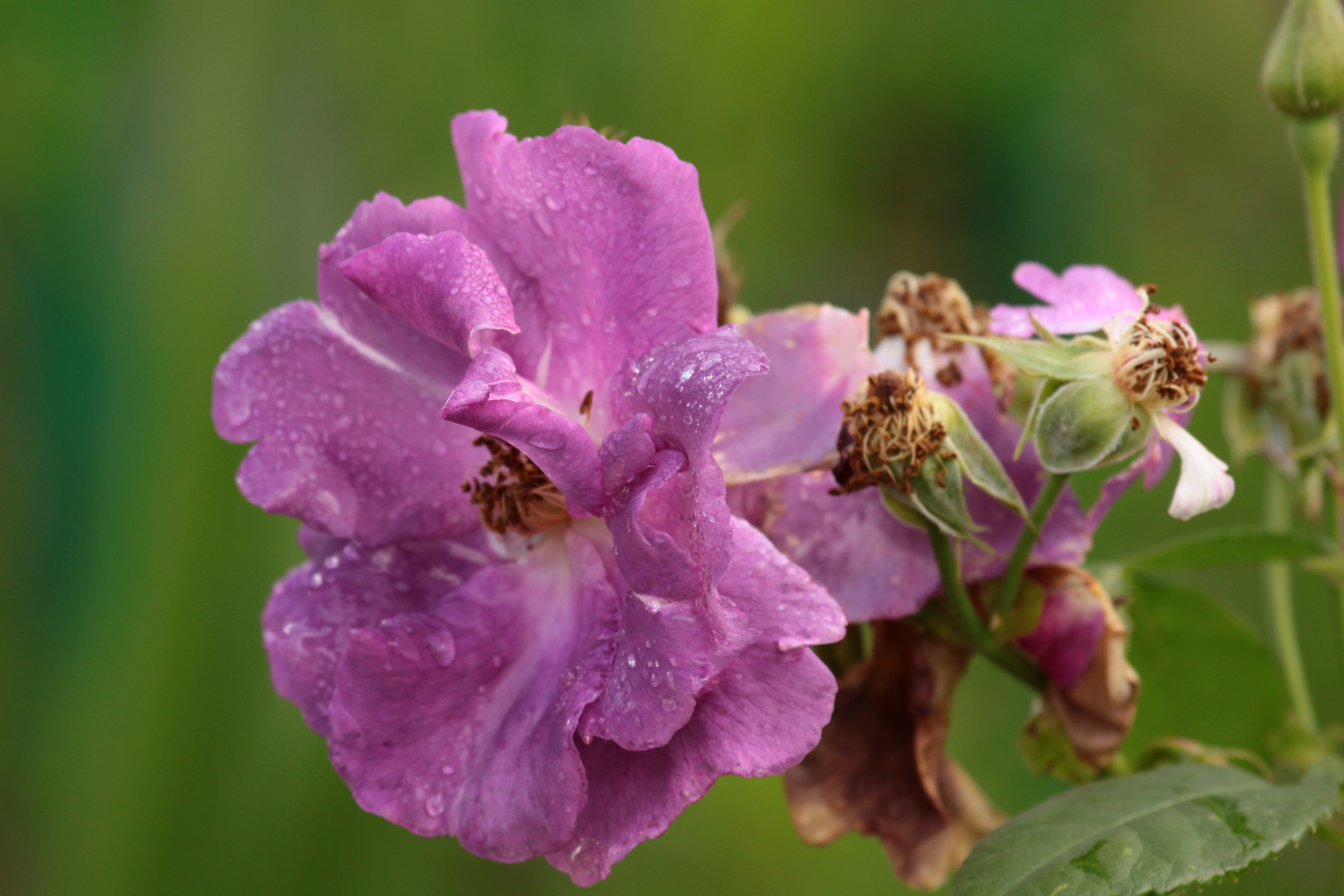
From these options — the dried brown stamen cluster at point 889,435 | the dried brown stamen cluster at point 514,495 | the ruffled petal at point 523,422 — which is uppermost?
the ruffled petal at point 523,422

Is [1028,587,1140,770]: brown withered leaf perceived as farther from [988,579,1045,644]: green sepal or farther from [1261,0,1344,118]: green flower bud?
[1261,0,1344,118]: green flower bud

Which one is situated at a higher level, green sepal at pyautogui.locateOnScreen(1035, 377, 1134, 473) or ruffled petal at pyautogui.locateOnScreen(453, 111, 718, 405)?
ruffled petal at pyautogui.locateOnScreen(453, 111, 718, 405)

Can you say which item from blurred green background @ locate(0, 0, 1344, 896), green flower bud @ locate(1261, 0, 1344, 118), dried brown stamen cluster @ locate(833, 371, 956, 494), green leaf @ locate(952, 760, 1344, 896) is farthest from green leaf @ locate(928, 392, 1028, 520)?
blurred green background @ locate(0, 0, 1344, 896)

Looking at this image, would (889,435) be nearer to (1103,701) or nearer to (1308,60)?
(1103,701)

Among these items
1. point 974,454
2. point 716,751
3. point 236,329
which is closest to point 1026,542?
point 974,454

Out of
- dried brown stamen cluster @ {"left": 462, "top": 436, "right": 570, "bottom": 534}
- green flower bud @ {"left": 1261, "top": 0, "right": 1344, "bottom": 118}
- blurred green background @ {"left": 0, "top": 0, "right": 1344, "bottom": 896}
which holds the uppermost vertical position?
green flower bud @ {"left": 1261, "top": 0, "right": 1344, "bottom": 118}

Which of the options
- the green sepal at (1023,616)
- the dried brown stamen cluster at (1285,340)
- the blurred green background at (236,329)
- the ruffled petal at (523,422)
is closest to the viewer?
the ruffled petal at (523,422)

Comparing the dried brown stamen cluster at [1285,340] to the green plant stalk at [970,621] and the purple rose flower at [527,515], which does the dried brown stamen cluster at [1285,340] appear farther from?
the purple rose flower at [527,515]

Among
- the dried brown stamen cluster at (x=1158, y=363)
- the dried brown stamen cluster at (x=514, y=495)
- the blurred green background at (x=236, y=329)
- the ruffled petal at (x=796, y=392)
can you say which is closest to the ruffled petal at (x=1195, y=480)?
the dried brown stamen cluster at (x=1158, y=363)
